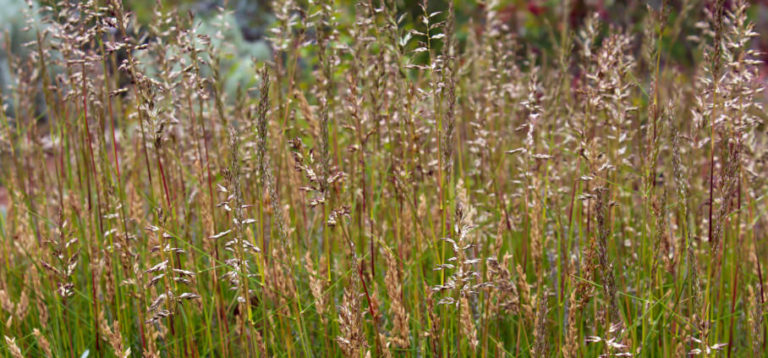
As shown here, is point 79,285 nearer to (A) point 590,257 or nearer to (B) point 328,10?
(B) point 328,10

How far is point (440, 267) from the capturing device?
1.46 metres

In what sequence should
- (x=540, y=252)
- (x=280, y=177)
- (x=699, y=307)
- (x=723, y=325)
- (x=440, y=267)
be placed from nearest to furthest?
(x=699, y=307), (x=440, y=267), (x=540, y=252), (x=723, y=325), (x=280, y=177)

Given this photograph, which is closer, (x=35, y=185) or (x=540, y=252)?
(x=540, y=252)

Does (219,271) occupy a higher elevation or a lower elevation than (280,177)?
lower

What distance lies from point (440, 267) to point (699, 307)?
48cm

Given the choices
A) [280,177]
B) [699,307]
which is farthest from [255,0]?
[699,307]

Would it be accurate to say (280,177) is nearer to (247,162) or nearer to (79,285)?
(247,162)

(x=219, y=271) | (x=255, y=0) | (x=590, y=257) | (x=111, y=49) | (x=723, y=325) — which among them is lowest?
(x=723, y=325)

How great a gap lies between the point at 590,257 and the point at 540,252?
36 cm

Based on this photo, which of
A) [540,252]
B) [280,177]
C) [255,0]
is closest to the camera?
[540,252]

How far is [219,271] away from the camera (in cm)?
218

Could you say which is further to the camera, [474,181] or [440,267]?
[474,181]

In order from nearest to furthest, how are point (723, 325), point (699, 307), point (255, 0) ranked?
point (699, 307) < point (723, 325) < point (255, 0)

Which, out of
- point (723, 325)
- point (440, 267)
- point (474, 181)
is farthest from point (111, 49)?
point (474, 181)
